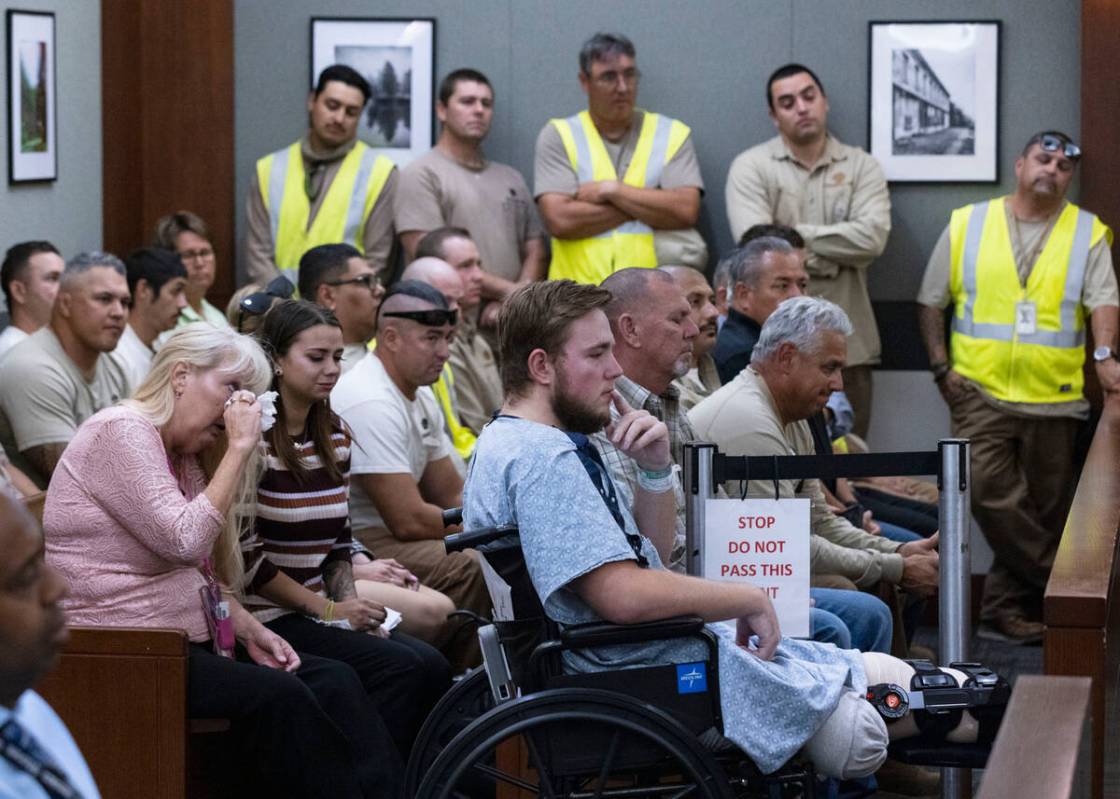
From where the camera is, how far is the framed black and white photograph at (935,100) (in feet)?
24.0

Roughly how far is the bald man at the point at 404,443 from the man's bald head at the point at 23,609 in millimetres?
3024

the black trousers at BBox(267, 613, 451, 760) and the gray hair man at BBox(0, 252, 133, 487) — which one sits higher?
the gray hair man at BBox(0, 252, 133, 487)

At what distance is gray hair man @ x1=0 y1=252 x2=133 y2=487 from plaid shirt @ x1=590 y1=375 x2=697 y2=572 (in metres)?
1.97

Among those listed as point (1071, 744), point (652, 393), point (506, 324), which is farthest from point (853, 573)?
point (1071, 744)

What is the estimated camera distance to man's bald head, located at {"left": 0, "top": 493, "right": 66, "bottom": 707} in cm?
165

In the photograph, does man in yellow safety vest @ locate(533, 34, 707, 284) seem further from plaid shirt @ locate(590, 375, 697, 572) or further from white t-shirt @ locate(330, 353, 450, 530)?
plaid shirt @ locate(590, 375, 697, 572)

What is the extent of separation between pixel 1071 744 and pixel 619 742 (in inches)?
39.8

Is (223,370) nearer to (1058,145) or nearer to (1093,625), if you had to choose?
(1093,625)

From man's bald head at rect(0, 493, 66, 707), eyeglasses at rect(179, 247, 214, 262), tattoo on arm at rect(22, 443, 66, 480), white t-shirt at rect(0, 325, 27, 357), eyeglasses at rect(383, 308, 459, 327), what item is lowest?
tattoo on arm at rect(22, 443, 66, 480)

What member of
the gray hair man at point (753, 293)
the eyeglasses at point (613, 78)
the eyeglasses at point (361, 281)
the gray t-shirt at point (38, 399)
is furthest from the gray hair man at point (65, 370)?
the eyeglasses at point (613, 78)

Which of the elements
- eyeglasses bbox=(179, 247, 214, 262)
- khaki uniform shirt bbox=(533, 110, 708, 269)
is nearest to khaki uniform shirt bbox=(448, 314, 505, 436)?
khaki uniform shirt bbox=(533, 110, 708, 269)

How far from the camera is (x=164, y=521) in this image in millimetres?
3568

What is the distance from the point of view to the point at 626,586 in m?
3.01

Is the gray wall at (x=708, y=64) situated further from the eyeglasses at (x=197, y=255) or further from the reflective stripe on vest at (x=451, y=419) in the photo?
the reflective stripe on vest at (x=451, y=419)
